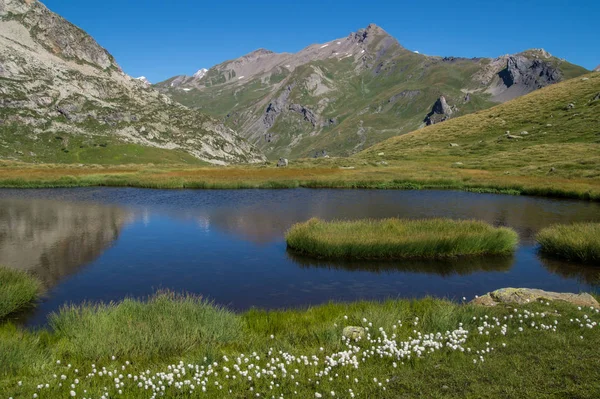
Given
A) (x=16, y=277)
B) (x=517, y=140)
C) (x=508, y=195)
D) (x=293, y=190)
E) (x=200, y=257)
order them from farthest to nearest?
1. (x=517, y=140)
2. (x=293, y=190)
3. (x=508, y=195)
4. (x=200, y=257)
5. (x=16, y=277)

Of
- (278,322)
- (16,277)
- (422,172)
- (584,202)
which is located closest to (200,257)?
(16,277)

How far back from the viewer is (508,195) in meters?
59.8

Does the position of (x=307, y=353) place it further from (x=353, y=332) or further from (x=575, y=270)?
(x=575, y=270)

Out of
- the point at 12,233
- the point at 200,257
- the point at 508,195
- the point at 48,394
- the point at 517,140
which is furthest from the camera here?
the point at 517,140

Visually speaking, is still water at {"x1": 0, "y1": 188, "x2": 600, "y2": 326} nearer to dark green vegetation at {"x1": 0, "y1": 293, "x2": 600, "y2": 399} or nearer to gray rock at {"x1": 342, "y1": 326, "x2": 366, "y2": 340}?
Result: dark green vegetation at {"x1": 0, "y1": 293, "x2": 600, "y2": 399}

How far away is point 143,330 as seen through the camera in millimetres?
12406

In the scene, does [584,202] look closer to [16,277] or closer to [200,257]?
[200,257]

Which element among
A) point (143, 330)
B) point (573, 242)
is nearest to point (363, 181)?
point (573, 242)

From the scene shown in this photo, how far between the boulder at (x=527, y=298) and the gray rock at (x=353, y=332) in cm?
583

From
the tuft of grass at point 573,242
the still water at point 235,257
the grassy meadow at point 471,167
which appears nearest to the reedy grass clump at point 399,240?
the still water at point 235,257

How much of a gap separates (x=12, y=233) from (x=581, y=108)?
138851 millimetres

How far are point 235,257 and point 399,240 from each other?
10.5m

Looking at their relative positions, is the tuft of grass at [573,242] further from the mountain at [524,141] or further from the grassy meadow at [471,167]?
the mountain at [524,141]

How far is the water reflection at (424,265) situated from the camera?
80.2 feet
